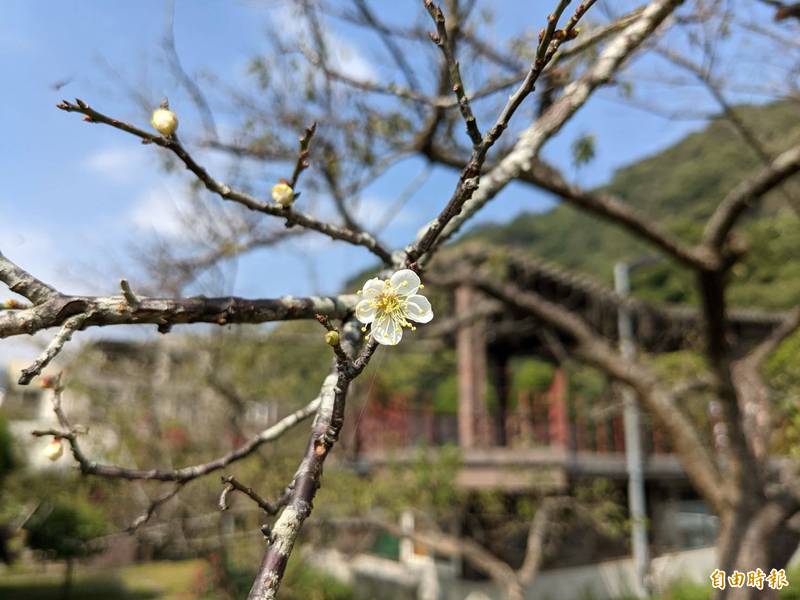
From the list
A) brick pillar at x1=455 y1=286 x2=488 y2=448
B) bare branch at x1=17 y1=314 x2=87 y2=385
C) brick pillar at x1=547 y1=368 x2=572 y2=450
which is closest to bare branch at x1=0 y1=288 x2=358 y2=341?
bare branch at x1=17 y1=314 x2=87 y2=385

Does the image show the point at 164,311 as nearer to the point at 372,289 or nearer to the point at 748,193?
the point at 372,289

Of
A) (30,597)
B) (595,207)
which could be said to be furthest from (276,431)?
(30,597)

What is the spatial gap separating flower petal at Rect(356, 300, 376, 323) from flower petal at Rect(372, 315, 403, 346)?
13mm

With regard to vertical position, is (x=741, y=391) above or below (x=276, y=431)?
above

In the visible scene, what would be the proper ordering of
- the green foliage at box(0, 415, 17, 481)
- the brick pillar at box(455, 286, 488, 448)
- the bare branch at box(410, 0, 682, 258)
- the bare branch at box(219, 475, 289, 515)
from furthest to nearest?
1. the green foliage at box(0, 415, 17, 481)
2. the brick pillar at box(455, 286, 488, 448)
3. the bare branch at box(410, 0, 682, 258)
4. the bare branch at box(219, 475, 289, 515)

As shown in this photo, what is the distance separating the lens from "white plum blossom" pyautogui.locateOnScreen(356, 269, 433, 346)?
1139mm

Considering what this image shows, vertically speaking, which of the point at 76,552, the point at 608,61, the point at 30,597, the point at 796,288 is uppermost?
the point at 796,288

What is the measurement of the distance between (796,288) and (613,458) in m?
11.1

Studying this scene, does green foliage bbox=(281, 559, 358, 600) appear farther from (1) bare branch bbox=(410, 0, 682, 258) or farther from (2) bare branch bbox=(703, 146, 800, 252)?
(1) bare branch bbox=(410, 0, 682, 258)

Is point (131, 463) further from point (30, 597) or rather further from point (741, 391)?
point (741, 391)

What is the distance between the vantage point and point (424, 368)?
530 inches

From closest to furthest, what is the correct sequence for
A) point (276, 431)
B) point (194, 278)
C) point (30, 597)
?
point (276, 431) → point (194, 278) → point (30, 597)

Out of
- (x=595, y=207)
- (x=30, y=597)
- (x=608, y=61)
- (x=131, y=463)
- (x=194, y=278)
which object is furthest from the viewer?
(x=30, y=597)

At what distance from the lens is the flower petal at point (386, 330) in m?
1.09
